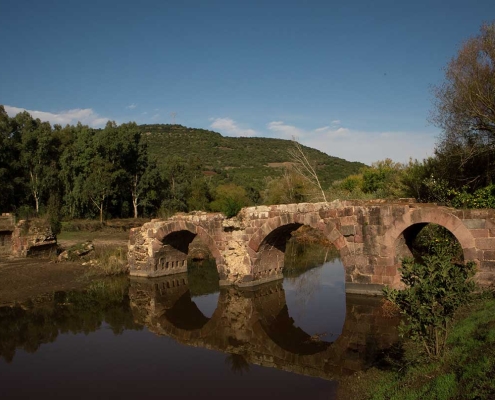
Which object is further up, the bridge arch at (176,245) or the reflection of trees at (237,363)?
the bridge arch at (176,245)

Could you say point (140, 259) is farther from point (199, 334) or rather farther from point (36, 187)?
point (36, 187)

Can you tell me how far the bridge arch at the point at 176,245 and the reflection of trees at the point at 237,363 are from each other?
6780mm

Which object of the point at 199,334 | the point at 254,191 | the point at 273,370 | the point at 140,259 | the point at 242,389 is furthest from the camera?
the point at 254,191

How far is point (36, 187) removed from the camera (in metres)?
37.5

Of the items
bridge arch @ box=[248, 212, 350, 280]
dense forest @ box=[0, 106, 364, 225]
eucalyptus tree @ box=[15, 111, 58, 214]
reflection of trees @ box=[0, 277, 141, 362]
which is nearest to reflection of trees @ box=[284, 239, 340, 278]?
bridge arch @ box=[248, 212, 350, 280]

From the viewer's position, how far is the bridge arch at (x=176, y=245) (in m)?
17.1

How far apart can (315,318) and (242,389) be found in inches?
190

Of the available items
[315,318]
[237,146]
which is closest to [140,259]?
[315,318]

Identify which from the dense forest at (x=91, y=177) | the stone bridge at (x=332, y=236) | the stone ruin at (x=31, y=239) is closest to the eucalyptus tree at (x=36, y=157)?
the dense forest at (x=91, y=177)

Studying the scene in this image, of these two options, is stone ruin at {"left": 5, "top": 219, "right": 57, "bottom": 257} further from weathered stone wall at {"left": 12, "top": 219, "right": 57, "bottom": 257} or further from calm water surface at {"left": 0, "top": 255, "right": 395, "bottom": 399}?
calm water surface at {"left": 0, "top": 255, "right": 395, "bottom": 399}

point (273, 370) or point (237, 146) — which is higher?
point (237, 146)

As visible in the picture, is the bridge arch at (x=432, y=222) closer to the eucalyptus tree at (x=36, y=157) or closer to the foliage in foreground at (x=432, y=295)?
the foliage in foreground at (x=432, y=295)

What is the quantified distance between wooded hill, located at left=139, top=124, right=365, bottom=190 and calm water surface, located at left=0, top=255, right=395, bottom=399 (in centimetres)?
3762

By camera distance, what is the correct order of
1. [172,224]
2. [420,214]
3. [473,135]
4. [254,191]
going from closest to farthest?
[420,214] < [473,135] < [172,224] < [254,191]
